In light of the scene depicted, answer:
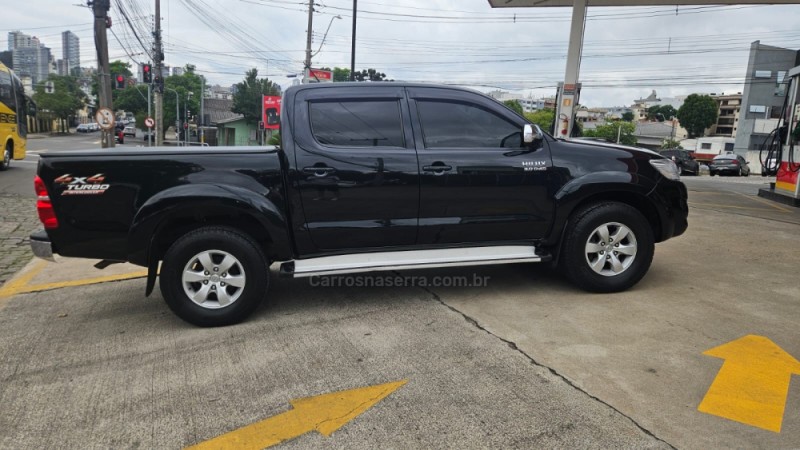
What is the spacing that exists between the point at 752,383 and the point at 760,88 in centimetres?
7084

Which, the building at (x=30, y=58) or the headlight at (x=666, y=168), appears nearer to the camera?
the headlight at (x=666, y=168)

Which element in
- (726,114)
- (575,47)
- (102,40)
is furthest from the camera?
(726,114)

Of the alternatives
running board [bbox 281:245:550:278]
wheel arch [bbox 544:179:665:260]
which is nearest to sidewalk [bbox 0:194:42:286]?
running board [bbox 281:245:550:278]

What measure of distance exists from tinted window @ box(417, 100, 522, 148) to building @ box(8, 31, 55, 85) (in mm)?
84102

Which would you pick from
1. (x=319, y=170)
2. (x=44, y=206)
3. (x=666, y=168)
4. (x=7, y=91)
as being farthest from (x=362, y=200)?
(x=7, y=91)

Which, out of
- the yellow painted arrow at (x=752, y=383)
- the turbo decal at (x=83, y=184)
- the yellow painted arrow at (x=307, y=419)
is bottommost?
the yellow painted arrow at (x=307, y=419)

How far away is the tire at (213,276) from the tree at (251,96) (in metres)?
63.7

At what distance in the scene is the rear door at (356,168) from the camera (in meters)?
4.05

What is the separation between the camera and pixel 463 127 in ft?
14.4

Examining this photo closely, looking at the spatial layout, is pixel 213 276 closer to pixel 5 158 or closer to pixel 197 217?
pixel 197 217

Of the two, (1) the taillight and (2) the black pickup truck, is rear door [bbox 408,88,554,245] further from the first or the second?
(1) the taillight

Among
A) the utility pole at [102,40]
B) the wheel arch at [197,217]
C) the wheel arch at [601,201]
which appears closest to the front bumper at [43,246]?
the wheel arch at [197,217]

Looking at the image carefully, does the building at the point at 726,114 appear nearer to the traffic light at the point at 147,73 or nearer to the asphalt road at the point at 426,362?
the traffic light at the point at 147,73

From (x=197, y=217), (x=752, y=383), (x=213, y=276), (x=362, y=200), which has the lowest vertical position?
(x=752, y=383)
